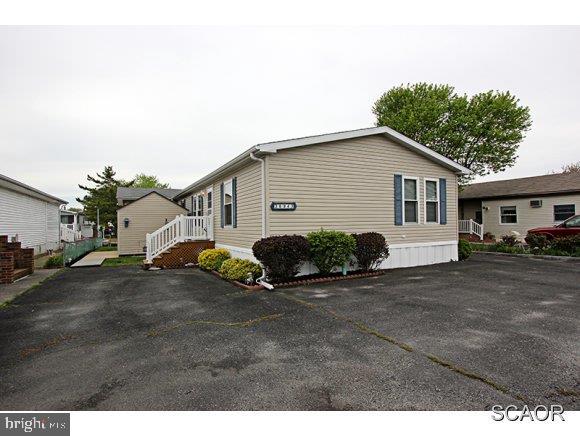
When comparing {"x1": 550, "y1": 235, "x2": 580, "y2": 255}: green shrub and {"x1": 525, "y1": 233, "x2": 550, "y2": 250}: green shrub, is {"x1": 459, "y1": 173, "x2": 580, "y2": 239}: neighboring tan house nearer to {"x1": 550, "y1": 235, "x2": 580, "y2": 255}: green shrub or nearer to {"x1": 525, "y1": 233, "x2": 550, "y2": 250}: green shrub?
{"x1": 525, "y1": 233, "x2": 550, "y2": 250}: green shrub

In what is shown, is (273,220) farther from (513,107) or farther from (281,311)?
(513,107)

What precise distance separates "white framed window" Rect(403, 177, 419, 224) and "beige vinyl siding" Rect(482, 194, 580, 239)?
1364 cm

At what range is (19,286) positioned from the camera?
882cm

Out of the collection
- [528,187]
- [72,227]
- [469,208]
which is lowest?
[72,227]

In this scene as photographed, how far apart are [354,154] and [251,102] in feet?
27.4

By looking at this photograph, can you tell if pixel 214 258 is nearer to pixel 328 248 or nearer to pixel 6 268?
pixel 328 248

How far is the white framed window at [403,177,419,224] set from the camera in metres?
11.3

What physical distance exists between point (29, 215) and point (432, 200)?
21050 millimetres

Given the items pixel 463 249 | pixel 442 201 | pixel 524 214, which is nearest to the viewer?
pixel 442 201

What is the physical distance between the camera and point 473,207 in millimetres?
24203

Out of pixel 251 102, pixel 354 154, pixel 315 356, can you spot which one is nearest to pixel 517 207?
pixel 354 154

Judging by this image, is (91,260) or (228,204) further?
(91,260)

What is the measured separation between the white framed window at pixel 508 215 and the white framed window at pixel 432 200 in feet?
43.5

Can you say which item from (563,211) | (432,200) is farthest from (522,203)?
(432,200)
